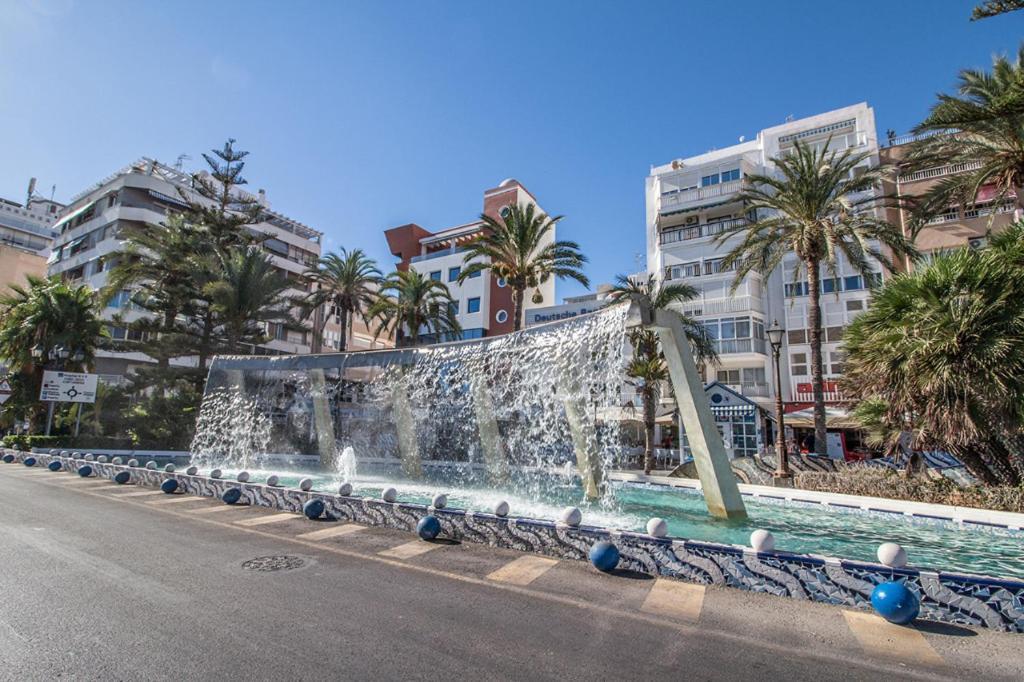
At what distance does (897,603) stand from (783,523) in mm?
6397

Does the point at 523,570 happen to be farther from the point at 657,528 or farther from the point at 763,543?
the point at 763,543

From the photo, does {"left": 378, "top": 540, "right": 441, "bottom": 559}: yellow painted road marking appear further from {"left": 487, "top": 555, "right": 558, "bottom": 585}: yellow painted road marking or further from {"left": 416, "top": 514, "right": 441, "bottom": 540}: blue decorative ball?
{"left": 487, "top": 555, "right": 558, "bottom": 585}: yellow painted road marking

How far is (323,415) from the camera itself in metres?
→ 19.4

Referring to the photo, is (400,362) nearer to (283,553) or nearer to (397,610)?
(283,553)

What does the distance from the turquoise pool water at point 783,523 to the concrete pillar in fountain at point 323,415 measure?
9.60 ft

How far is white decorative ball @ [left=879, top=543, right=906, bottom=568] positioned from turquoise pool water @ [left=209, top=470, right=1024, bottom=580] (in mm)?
1198

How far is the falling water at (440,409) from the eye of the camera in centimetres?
1325

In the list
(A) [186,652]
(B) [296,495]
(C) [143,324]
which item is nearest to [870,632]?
(A) [186,652]

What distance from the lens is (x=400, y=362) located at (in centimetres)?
1672

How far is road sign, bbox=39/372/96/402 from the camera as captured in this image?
77.3ft

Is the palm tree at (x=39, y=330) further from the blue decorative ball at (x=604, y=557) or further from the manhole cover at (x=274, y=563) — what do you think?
the blue decorative ball at (x=604, y=557)

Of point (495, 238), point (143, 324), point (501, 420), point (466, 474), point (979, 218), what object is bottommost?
point (466, 474)

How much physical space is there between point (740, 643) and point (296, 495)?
8.58 m

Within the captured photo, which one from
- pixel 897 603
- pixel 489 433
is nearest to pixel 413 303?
pixel 489 433
